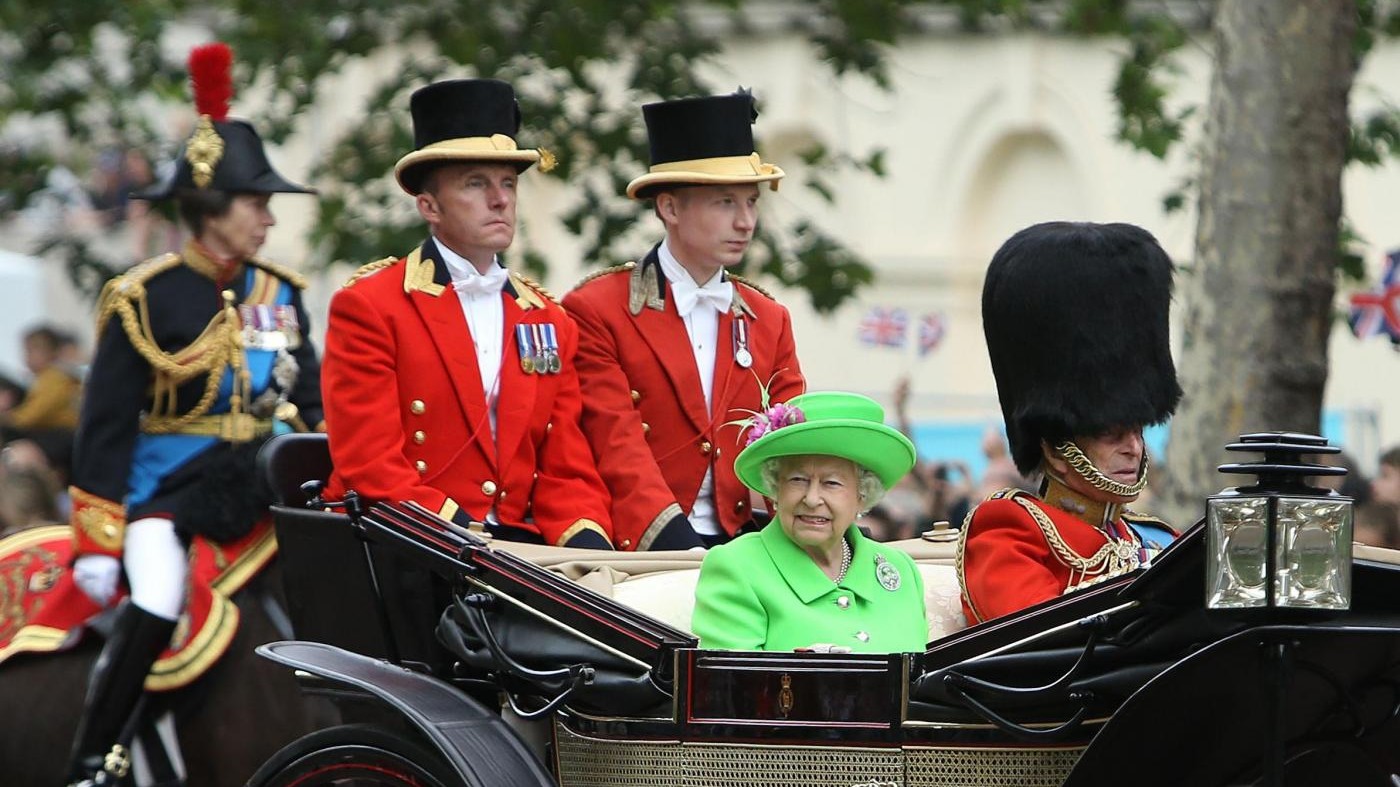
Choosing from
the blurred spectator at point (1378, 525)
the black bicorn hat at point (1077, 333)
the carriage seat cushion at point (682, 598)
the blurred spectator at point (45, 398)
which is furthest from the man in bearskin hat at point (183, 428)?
the blurred spectator at point (45, 398)

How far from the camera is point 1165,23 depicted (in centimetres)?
1171

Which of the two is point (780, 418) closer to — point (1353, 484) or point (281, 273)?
point (281, 273)

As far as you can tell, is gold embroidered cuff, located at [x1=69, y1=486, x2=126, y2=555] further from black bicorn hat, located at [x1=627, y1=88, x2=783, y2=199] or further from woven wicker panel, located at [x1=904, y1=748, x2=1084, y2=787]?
woven wicker panel, located at [x1=904, y1=748, x2=1084, y2=787]

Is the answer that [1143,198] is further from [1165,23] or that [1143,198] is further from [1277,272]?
[1277,272]

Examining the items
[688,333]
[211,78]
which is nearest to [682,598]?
[688,333]

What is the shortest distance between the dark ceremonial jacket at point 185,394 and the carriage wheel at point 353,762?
213cm

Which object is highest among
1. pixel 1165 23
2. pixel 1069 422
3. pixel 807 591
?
pixel 1165 23

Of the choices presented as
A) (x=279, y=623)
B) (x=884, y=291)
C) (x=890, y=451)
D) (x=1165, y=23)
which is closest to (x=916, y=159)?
(x=884, y=291)

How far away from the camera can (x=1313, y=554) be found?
12.6ft

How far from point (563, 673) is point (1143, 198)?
12.7 metres

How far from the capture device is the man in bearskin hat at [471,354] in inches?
228

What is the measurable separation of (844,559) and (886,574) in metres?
0.09

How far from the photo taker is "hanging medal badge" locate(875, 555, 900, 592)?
4.98 meters

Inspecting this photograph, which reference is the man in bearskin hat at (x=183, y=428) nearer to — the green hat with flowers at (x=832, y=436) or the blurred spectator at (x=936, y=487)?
the green hat with flowers at (x=832, y=436)
